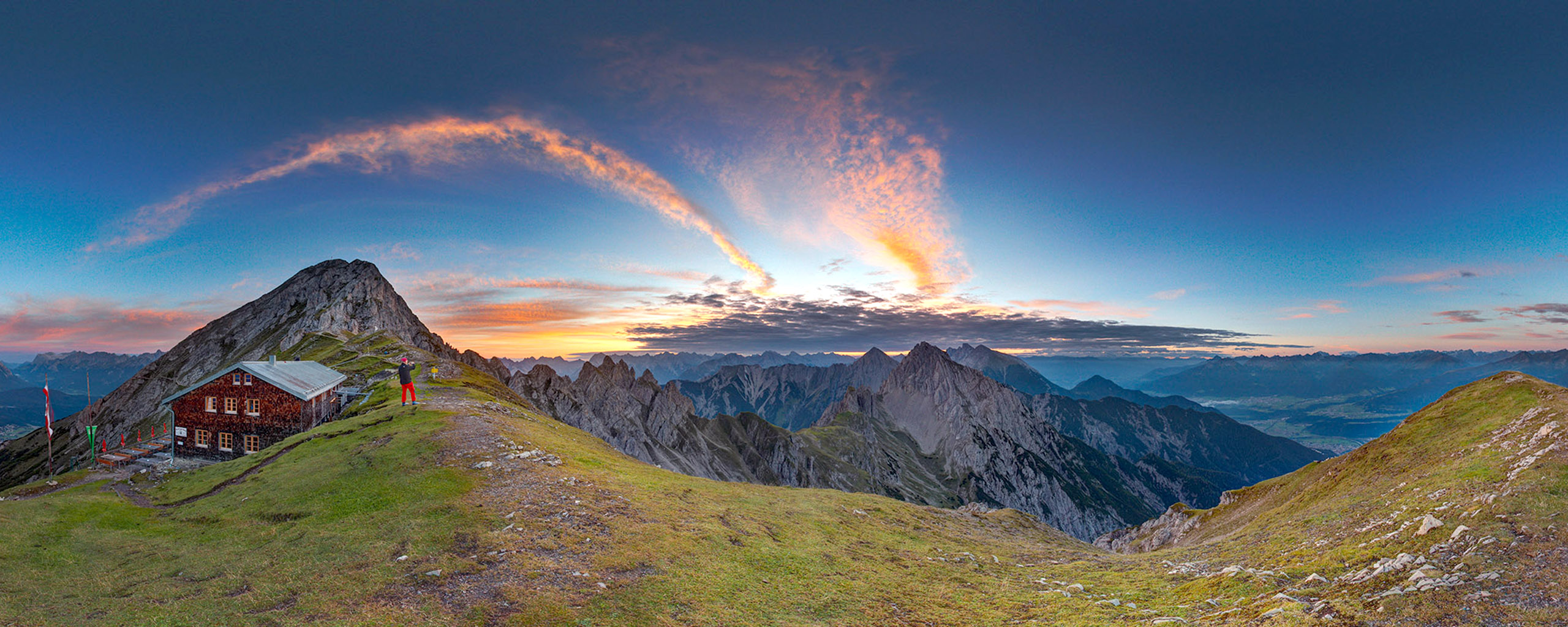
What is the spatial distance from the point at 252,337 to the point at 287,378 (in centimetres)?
16260

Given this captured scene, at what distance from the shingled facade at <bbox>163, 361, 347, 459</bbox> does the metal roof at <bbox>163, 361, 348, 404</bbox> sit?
0.11 meters

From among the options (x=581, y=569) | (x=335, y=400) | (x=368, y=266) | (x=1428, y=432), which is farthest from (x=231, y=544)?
(x=368, y=266)

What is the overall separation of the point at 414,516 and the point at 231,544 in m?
7.15

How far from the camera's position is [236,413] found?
5338 centimetres

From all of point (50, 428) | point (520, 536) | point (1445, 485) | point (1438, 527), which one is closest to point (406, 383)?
point (50, 428)

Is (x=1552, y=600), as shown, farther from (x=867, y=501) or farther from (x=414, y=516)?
(x=414, y=516)

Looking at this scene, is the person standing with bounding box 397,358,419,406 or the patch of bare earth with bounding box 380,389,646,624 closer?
the patch of bare earth with bounding box 380,389,646,624

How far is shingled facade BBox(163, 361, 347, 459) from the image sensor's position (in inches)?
2093

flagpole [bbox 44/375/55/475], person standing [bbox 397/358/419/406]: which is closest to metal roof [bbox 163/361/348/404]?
flagpole [bbox 44/375/55/475]

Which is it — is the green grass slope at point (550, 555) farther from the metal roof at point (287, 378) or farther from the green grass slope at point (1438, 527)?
the metal roof at point (287, 378)

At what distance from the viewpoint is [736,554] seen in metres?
23.5

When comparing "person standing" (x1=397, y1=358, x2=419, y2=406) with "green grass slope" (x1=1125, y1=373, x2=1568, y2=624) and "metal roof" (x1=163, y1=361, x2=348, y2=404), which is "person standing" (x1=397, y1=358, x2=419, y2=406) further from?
"green grass slope" (x1=1125, y1=373, x2=1568, y2=624)

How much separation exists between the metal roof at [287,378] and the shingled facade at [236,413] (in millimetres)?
111

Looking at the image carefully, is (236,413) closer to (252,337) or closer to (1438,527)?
(1438,527)
